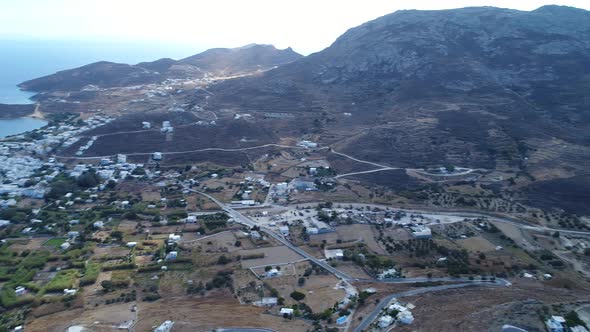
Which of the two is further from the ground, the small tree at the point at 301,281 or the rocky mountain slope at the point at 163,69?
the rocky mountain slope at the point at 163,69

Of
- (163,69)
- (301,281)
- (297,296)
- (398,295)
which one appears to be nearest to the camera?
(297,296)

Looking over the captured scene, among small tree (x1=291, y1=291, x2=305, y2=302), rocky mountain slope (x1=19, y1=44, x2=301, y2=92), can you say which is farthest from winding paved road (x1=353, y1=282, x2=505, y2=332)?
rocky mountain slope (x1=19, y1=44, x2=301, y2=92)

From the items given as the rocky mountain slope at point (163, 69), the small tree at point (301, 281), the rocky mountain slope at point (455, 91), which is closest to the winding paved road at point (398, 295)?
the small tree at point (301, 281)

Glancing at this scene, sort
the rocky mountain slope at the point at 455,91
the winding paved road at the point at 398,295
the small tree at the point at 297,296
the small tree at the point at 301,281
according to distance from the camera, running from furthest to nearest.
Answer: the rocky mountain slope at the point at 455,91 → the small tree at the point at 301,281 → the small tree at the point at 297,296 → the winding paved road at the point at 398,295

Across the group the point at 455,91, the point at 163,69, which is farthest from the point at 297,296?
the point at 163,69

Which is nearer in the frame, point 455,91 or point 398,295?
point 398,295

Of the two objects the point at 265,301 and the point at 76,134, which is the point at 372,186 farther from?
the point at 76,134

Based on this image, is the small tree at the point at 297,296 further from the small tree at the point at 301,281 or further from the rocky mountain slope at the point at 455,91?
the rocky mountain slope at the point at 455,91

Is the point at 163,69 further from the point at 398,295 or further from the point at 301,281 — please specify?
the point at 398,295

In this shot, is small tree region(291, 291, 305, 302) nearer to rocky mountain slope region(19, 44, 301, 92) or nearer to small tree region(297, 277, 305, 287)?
small tree region(297, 277, 305, 287)
